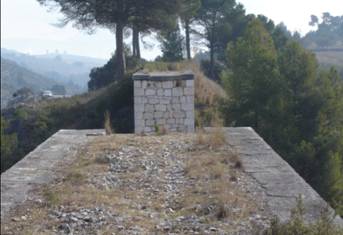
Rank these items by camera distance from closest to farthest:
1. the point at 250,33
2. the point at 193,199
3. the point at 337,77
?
1. the point at 193,199
2. the point at 337,77
3. the point at 250,33

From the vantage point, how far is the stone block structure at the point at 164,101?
29.3ft

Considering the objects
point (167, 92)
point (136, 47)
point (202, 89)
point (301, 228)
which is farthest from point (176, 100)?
point (136, 47)

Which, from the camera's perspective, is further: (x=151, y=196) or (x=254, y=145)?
(x=254, y=145)

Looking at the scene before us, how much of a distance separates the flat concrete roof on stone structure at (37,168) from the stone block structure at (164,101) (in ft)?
4.29

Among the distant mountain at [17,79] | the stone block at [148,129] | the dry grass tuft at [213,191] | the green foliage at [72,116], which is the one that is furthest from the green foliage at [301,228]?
the distant mountain at [17,79]

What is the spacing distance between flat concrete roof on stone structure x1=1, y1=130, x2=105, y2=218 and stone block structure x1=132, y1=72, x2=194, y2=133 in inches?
51.5

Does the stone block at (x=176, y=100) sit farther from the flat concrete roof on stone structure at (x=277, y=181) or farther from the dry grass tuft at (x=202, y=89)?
the dry grass tuft at (x=202, y=89)

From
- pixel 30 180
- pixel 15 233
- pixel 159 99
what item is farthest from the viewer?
→ pixel 159 99

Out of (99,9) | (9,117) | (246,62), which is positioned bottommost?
(9,117)

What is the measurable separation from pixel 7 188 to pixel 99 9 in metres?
16.1

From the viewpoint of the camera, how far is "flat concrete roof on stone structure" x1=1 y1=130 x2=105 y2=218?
450 centimetres

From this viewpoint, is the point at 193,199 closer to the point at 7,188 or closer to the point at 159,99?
the point at 7,188

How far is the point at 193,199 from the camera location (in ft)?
14.5

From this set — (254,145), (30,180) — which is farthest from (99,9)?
(30,180)
